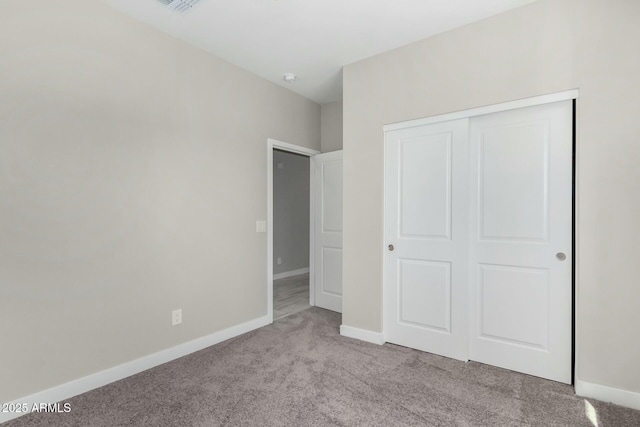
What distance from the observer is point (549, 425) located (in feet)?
5.90

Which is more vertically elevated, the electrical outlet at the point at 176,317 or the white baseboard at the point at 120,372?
the electrical outlet at the point at 176,317

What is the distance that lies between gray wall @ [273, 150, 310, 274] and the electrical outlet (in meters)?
3.32

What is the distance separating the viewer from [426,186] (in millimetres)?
2754

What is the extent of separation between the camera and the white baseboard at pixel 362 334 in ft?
9.67

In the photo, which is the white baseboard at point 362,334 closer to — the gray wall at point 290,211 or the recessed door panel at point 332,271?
the recessed door panel at point 332,271

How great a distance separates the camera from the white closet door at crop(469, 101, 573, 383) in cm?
222

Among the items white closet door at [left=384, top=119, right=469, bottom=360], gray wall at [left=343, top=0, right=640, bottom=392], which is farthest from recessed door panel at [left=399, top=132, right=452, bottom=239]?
gray wall at [left=343, top=0, right=640, bottom=392]

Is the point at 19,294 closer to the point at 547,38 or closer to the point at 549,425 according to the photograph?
the point at 549,425

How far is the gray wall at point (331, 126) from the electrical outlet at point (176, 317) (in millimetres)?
2627

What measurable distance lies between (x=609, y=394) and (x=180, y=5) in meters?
3.89

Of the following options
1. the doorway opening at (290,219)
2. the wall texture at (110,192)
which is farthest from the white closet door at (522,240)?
the doorway opening at (290,219)

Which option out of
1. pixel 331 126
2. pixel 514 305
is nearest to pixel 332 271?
pixel 331 126

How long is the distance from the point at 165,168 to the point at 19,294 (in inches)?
49.4

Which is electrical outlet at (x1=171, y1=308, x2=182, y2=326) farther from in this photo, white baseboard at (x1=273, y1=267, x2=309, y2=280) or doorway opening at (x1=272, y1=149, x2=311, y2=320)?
white baseboard at (x1=273, y1=267, x2=309, y2=280)
